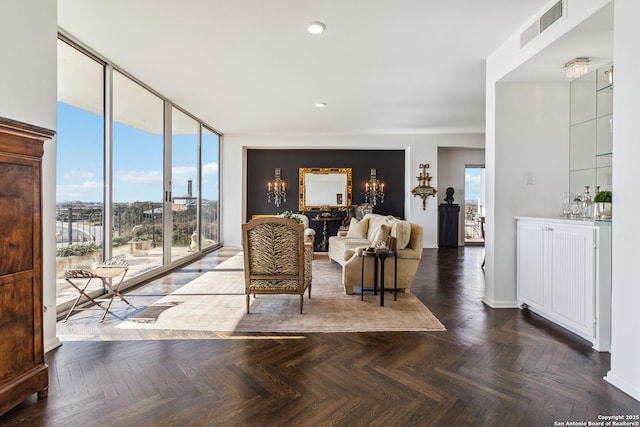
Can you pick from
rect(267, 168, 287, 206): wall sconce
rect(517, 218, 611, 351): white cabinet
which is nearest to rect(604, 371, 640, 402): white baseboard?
rect(517, 218, 611, 351): white cabinet

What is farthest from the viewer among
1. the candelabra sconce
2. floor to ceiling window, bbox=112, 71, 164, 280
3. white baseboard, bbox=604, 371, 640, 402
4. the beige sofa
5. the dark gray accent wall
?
the dark gray accent wall

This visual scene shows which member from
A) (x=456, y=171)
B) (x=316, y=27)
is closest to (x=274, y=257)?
(x=316, y=27)

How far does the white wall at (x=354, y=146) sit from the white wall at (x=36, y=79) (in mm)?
5949

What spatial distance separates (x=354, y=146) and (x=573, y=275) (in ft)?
21.2

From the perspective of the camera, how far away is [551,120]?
150 inches

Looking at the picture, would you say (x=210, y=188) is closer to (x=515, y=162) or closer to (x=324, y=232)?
(x=324, y=232)

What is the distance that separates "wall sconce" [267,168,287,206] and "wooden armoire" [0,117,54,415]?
6968 millimetres

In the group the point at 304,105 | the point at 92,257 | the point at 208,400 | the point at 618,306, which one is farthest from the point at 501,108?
the point at 92,257

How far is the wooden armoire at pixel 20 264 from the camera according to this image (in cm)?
181

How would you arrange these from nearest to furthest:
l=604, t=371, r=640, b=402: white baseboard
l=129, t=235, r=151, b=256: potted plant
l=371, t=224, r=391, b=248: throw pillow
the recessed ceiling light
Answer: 1. l=604, t=371, r=640, b=402: white baseboard
2. the recessed ceiling light
3. l=371, t=224, r=391, b=248: throw pillow
4. l=129, t=235, r=151, b=256: potted plant

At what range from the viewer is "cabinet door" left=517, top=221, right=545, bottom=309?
335cm

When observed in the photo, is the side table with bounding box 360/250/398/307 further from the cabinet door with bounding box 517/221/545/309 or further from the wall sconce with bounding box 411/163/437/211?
the wall sconce with bounding box 411/163/437/211

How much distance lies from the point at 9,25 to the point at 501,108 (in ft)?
14.1

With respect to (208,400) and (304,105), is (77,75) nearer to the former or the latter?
(304,105)
